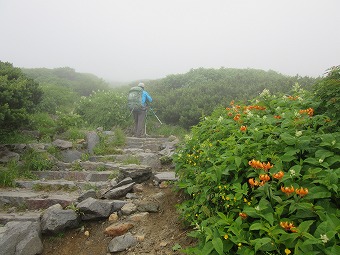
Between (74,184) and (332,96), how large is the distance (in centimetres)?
659

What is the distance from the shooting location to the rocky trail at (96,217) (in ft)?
14.6

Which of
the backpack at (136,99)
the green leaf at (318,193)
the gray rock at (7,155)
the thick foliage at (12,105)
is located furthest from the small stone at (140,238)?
the backpack at (136,99)

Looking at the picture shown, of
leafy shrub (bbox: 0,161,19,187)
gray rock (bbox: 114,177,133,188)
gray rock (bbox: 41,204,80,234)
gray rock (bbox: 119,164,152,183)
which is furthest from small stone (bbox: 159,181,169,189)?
leafy shrub (bbox: 0,161,19,187)

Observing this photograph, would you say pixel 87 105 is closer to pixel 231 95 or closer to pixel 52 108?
pixel 52 108

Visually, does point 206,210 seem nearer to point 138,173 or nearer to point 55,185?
point 138,173

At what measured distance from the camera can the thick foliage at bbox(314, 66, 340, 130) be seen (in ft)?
11.4

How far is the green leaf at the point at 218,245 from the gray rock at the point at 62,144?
8817 millimetres

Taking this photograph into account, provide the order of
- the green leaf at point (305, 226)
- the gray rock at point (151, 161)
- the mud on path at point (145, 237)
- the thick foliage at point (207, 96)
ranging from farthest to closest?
the thick foliage at point (207, 96) → the gray rock at point (151, 161) → the mud on path at point (145, 237) → the green leaf at point (305, 226)

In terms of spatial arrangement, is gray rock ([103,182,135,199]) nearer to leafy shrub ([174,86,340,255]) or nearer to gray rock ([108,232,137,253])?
gray rock ([108,232,137,253])

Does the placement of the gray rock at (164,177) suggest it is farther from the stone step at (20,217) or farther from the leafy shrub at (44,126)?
the leafy shrub at (44,126)

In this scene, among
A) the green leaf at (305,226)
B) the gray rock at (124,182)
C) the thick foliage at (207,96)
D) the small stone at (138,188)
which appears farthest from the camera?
the thick foliage at (207,96)

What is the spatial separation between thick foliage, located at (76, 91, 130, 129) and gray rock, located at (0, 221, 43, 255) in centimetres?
931

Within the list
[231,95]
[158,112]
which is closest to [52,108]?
[158,112]

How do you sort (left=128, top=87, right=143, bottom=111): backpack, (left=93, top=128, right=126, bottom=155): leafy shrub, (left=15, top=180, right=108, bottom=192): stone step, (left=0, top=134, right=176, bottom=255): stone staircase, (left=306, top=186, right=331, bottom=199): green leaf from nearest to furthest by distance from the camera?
(left=306, top=186, right=331, bottom=199): green leaf → (left=0, top=134, right=176, bottom=255): stone staircase → (left=15, top=180, right=108, bottom=192): stone step → (left=93, top=128, right=126, bottom=155): leafy shrub → (left=128, top=87, right=143, bottom=111): backpack
